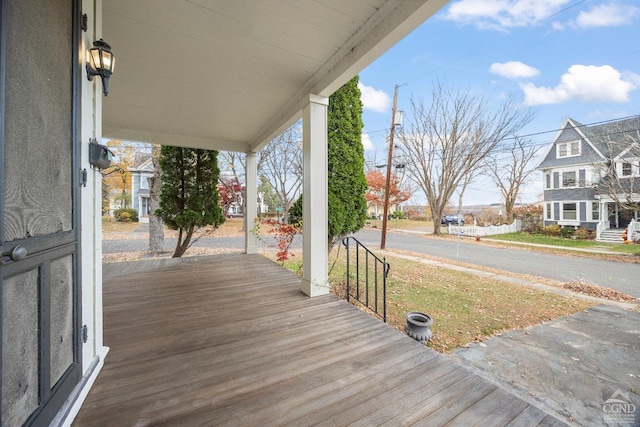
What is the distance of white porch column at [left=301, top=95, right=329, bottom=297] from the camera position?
3.02 meters

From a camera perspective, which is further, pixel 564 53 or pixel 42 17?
pixel 564 53

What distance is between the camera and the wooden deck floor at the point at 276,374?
1.34 m

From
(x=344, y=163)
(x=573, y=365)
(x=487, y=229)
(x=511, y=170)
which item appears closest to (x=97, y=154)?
(x=344, y=163)

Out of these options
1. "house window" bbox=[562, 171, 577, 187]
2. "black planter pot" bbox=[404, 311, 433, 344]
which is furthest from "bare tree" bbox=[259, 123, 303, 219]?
"house window" bbox=[562, 171, 577, 187]

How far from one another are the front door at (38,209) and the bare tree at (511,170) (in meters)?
15.3

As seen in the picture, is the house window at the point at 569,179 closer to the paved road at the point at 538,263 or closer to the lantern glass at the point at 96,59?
the paved road at the point at 538,263

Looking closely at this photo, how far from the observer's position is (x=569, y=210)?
1341cm

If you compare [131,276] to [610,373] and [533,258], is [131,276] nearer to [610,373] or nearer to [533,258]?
[610,373]

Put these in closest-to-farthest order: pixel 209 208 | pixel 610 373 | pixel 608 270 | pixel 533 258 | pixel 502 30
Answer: pixel 610 373 → pixel 209 208 → pixel 608 270 → pixel 502 30 → pixel 533 258

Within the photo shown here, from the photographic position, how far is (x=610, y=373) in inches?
95.3

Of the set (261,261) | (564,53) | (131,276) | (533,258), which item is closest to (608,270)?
(533,258)

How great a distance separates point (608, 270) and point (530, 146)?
9.30m

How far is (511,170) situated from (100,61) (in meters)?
18.6

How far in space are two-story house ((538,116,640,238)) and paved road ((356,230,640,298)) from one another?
4.12 m
